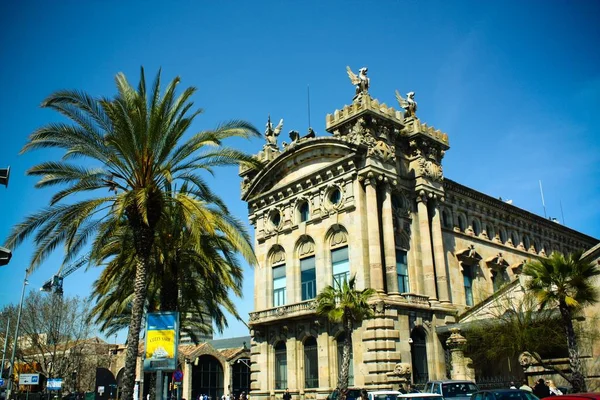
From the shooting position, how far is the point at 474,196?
4306cm

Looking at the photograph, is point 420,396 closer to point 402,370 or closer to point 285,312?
point 402,370

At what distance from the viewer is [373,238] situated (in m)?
32.6

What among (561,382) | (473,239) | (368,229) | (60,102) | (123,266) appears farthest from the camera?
(473,239)

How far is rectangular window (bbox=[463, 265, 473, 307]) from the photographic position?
128 ft

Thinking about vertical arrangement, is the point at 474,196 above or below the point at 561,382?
above

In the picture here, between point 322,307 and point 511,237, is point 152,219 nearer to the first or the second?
point 322,307

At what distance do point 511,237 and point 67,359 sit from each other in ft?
131

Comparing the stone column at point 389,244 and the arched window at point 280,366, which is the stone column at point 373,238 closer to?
the stone column at point 389,244

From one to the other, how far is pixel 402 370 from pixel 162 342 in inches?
628

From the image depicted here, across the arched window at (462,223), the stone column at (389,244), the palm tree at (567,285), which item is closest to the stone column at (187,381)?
the stone column at (389,244)

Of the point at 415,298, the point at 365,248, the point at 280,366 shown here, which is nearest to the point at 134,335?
the point at 365,248

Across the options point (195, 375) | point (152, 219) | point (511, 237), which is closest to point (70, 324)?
point (195, 375)

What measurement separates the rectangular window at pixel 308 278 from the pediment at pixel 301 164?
5.41 m

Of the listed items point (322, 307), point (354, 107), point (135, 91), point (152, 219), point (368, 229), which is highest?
point (354, 107)
